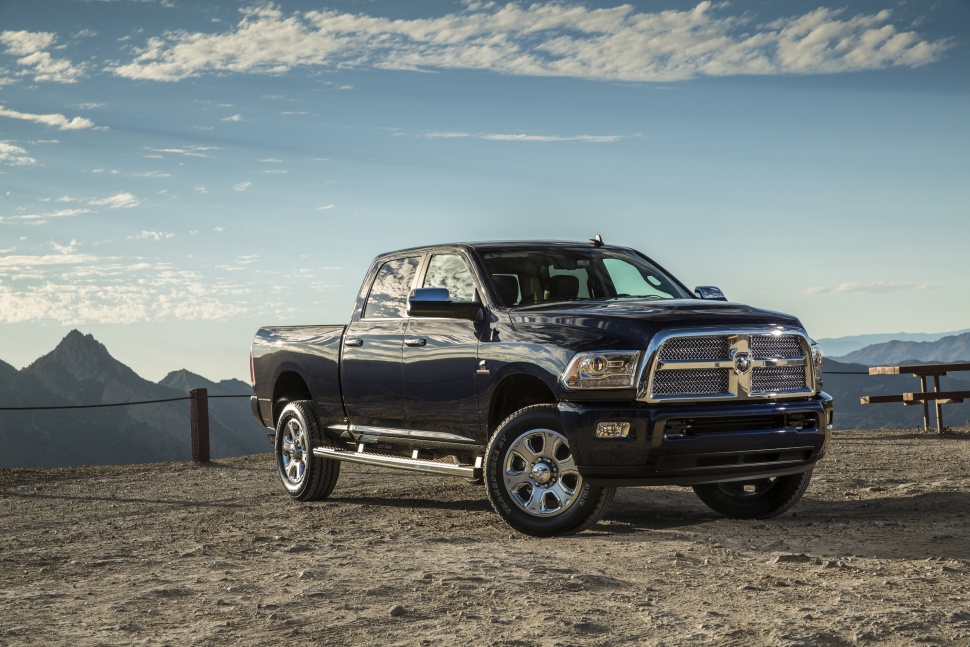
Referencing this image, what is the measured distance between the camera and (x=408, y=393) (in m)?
8.86

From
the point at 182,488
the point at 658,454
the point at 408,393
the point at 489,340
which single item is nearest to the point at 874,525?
the point at 658,454

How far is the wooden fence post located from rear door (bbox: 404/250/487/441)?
26.8 ft

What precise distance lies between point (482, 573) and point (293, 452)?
4911 mm

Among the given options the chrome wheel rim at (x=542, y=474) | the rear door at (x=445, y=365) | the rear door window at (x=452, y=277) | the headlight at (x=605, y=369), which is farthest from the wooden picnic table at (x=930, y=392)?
the headlight at (x=605, y=369)

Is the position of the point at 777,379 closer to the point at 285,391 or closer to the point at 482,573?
the point at 482,573

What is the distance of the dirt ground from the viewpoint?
5.00 metres

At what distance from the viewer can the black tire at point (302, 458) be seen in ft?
33.6

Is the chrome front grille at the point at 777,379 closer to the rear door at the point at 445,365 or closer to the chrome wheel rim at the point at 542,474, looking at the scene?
the chrome wheel rim at the point at 542,474

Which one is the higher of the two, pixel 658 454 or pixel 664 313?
pixel 664 313

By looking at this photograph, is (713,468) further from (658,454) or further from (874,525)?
(874,525)

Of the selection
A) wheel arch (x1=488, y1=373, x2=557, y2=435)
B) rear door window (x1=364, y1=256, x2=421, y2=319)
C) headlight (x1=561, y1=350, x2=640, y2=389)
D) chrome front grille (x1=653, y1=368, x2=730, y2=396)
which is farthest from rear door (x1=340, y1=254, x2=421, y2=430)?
chrome front grille (x1=653, y1=368, x2=730, y2=396)

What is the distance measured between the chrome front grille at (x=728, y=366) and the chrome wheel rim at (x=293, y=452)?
4260 mm

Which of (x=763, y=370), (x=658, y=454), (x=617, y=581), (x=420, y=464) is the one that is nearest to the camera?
(x=617, y=581)

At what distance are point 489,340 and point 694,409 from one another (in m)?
1.61
